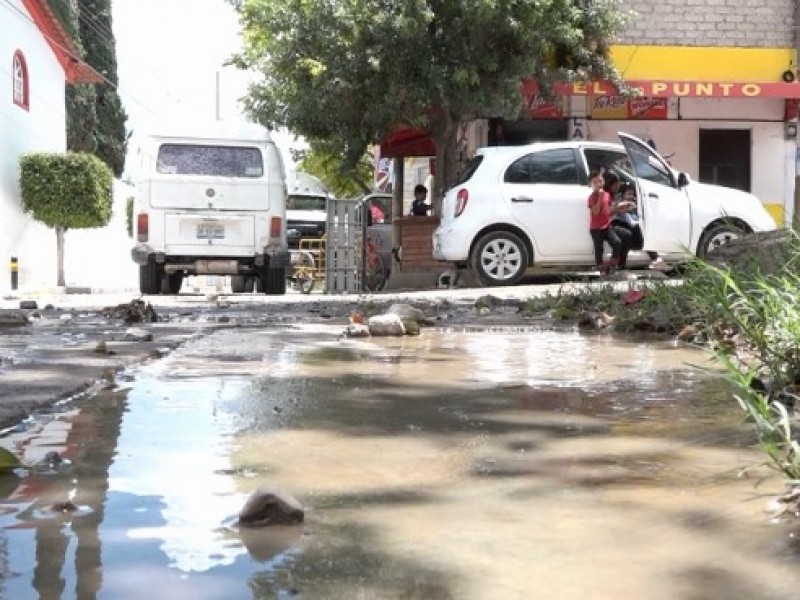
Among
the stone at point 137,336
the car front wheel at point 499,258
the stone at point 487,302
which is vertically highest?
the car front wheel at point 499,258

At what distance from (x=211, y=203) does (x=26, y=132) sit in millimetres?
12502

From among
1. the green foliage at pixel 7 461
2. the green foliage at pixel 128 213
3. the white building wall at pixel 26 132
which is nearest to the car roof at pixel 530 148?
the green foliage at pixel 7 461

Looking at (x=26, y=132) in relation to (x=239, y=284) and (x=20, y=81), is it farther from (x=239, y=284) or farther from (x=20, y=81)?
(x=239, y=284)

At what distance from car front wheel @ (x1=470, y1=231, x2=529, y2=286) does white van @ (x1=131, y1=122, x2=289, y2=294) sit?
2.66m

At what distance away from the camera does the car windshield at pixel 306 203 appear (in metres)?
24.3

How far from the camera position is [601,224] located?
12367 mm

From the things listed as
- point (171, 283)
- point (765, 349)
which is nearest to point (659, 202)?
point (171, 283)

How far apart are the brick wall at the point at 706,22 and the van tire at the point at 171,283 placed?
28.6 ft

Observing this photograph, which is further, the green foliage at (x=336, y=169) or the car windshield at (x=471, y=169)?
the green foliage at (x=336, y=169)

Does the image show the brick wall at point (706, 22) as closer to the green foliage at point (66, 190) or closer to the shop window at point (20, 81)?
the green foliage at point (66, 190)

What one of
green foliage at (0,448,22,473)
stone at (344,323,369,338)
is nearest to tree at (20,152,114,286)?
stone at (344,323,369,338)

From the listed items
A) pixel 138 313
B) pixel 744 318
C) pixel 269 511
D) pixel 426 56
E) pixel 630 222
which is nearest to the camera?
pixel 269 511

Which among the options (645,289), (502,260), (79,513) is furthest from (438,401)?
(502,260)

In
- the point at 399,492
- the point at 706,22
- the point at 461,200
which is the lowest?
the point at 399,492
